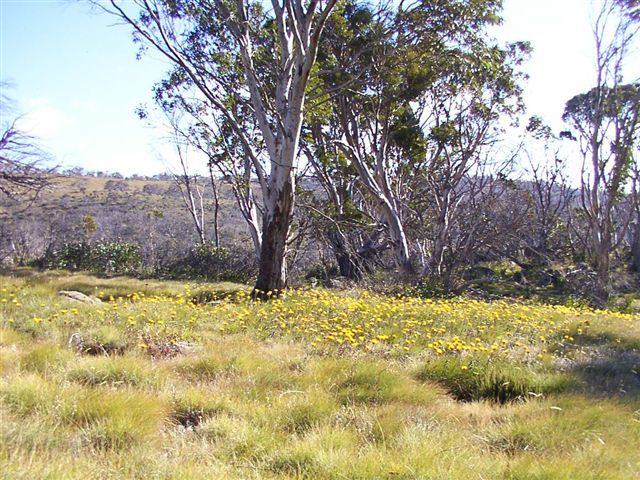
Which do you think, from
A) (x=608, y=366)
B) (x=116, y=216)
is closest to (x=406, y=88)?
(x=608, y=366)

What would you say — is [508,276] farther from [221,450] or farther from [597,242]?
[221,450]

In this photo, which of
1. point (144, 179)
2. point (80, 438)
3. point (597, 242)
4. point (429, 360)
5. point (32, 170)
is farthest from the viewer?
point (144, 179)

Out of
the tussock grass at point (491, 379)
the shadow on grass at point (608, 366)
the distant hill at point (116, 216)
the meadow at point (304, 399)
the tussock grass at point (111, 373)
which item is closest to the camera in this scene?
the meadow at point (304, 399)

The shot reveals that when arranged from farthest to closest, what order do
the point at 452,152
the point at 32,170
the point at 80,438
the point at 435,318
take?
the point at 452,152, the point at 32,170, the point at 435,318, the point at 80,438

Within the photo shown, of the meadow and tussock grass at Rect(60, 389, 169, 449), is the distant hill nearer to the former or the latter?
the meadow

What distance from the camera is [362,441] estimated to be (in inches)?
124

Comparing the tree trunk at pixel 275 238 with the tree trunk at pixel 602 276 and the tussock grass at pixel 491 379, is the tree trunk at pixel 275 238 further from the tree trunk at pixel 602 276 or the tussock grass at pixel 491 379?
the tree trunk at pixel 602 276

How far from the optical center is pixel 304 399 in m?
3.71

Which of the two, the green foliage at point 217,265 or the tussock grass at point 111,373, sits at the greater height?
the tussock grass at point 111,373

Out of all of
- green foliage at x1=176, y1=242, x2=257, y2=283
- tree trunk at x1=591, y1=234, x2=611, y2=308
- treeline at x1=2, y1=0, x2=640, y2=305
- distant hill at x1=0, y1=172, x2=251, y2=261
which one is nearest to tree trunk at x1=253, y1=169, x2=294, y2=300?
treeline at x1=2, y1=0, x2=640, y2=305

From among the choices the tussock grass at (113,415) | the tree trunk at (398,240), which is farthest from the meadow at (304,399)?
the tree trunk at (398,240)

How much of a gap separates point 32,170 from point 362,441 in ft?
53.6

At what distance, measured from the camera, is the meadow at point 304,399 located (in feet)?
A: 8.89

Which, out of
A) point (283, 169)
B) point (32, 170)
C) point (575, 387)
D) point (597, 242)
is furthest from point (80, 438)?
point (597, 242)
